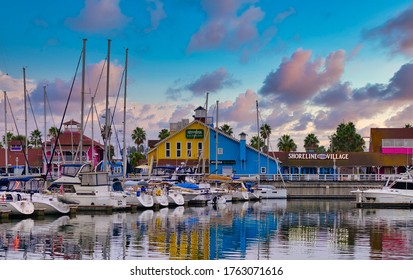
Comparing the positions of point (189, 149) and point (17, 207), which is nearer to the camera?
point (17, 207)

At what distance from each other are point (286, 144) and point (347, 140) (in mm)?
16509

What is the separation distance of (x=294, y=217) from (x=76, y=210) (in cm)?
1373

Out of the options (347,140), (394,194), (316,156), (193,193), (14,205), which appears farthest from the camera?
(347,140)

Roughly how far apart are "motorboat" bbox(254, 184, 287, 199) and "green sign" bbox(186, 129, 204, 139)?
406 inches

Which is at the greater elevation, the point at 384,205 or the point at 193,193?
the point at 193,193

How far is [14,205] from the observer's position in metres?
36.3

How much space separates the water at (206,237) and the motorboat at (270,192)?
23769mm

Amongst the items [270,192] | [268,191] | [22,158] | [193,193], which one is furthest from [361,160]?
[22,158]

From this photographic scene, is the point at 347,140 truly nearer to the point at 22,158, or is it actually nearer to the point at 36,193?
the point at 22,158

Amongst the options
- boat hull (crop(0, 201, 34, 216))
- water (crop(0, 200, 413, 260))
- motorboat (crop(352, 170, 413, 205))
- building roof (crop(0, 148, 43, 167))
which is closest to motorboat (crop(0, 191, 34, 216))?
boat hull (crop(0, 201, 34, 216))

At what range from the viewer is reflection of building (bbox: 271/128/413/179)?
255ft

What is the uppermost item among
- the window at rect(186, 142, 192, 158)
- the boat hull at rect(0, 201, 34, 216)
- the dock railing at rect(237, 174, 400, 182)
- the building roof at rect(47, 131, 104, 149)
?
the building roof at rect(47, 131, 104, 149)

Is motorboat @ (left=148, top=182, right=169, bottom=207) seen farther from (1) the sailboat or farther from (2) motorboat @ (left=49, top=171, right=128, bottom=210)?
(1) the sailboat

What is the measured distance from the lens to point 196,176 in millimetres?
65250
